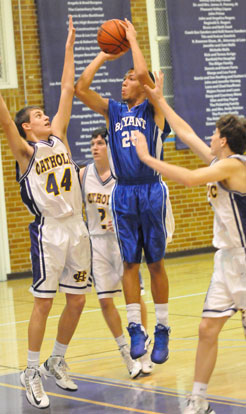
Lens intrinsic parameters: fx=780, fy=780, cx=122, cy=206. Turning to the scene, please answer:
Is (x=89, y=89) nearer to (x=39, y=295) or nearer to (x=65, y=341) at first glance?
(x=39, y=295)

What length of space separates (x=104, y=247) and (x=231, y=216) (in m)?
1.69

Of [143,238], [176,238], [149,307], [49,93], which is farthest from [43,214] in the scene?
[176,238]

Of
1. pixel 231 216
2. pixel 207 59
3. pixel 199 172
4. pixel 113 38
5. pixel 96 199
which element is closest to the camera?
pixel 199 172

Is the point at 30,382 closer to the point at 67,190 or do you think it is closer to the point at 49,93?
the point at 67,190

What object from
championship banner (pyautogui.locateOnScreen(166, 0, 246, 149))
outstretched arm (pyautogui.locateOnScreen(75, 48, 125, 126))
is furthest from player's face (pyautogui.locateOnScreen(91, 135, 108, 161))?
championship banner (pyautogui.locateOnScreen(166, 0, 246, 149))

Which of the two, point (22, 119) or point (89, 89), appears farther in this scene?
point (89, 89)

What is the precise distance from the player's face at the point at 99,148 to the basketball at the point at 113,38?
2.25 ft

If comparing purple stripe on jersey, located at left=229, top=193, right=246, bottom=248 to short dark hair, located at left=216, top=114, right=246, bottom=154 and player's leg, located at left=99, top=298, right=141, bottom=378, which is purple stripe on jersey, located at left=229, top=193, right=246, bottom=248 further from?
player's leg, located at left=99, top=298, right=141, bottom=378

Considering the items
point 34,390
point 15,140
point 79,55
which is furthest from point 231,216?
point 79,55

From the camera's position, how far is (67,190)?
184 inches

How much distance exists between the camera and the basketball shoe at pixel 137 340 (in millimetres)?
4723

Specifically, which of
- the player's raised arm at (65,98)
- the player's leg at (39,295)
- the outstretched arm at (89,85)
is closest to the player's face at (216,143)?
the player's leg at (39,295)

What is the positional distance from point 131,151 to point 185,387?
58.8 inches

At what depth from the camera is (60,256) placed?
15.1 ft
